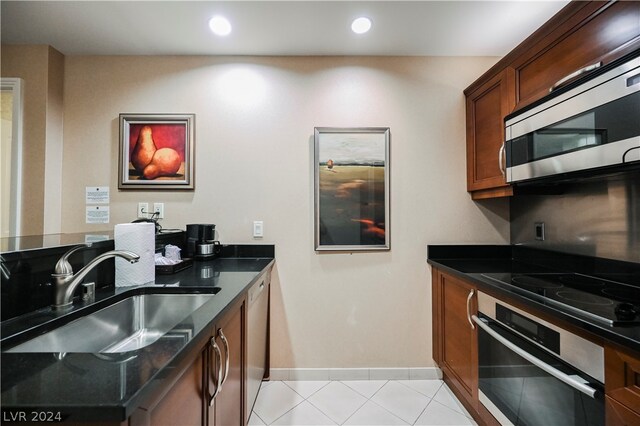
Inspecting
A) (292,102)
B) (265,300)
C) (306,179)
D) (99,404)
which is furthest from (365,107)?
(99,404)

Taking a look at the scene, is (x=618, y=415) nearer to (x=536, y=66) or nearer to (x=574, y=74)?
(x=574, y=74)

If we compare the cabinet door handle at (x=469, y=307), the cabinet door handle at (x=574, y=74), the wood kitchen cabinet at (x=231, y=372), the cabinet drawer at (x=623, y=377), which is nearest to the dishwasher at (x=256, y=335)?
the wood kitchen cabinet at (x=231, y=372)

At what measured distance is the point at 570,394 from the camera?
912mm

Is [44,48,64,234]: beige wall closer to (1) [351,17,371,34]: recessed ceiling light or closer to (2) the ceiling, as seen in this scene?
(2) the ceiling

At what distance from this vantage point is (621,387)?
2.53 feet

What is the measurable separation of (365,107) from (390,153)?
0.39m

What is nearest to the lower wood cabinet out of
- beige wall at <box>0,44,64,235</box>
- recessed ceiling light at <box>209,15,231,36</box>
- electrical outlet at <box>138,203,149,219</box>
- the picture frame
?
the picture frame

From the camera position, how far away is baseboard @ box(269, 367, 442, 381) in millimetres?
1955

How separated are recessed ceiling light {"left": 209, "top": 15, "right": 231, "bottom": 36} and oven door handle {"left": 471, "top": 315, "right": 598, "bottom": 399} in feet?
7.46

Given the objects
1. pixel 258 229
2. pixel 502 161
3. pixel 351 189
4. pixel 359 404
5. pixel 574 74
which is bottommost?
pixel 359 404

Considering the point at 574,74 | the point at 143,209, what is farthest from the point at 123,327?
the point at 574,74

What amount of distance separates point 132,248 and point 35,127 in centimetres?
153

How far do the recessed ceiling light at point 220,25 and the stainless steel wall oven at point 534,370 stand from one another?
2177 millimetres

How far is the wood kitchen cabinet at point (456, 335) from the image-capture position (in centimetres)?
149
